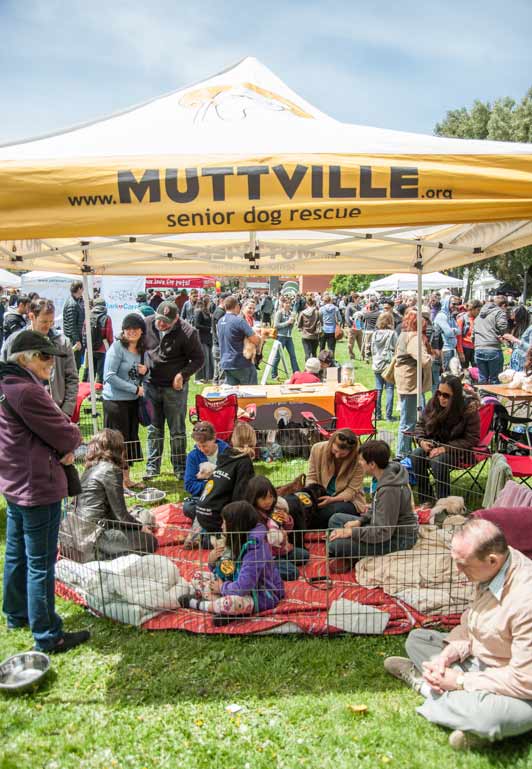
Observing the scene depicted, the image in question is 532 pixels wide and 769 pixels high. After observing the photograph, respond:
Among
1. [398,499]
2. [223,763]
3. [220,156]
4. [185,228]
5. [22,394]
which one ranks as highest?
[220,156]

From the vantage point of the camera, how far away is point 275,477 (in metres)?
7.36

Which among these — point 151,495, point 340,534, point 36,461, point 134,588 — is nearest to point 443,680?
point 340,534

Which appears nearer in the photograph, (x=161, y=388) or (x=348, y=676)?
(x=348, y=676)

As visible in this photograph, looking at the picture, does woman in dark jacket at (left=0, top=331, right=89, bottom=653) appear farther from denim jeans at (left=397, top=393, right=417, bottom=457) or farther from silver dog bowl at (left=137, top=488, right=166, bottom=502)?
denim jeans at (left=397, top=393, right=417, bottom=457)

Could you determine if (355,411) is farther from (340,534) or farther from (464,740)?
(464,740)

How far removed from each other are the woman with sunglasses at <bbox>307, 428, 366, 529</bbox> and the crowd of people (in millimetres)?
13

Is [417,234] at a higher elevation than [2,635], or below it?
higher

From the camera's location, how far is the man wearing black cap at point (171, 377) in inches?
278

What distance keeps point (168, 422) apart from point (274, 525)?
3.07 metres

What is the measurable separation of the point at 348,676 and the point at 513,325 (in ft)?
39.2

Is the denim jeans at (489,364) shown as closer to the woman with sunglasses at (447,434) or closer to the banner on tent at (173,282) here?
the woman with sunglasses at (447,434)

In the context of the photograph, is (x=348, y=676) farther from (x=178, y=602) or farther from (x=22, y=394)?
(x=22, y=394)

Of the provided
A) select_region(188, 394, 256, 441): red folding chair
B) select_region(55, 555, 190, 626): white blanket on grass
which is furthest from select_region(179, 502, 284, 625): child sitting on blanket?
select_region(188, 394, 256, 441): red folding chair

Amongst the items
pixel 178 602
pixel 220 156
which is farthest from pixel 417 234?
pixel 178 602
